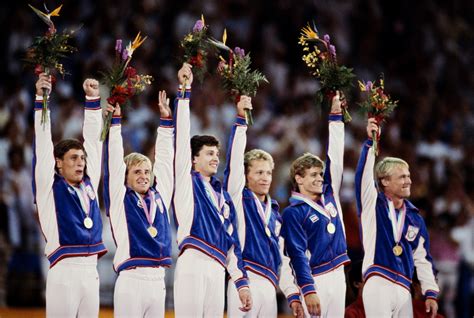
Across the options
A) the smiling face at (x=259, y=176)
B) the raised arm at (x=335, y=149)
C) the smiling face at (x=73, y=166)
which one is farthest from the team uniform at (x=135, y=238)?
the raised arm at (x=335, y=149)

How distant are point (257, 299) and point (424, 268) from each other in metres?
1.56

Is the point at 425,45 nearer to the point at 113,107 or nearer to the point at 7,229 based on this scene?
the point at 7,229

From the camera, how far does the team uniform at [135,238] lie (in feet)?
28.9

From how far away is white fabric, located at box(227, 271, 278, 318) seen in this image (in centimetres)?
907

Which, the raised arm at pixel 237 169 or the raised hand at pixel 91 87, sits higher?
the raised hand at pixel 91 87

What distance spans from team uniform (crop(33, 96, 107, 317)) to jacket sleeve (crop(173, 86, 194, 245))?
0.68 m

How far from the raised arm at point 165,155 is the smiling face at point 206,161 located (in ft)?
0.85

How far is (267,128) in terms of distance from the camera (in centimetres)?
1434

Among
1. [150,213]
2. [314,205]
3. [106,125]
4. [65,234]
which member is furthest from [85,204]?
[314,205]

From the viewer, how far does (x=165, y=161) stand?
9.11 metres

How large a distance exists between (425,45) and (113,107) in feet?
28.1

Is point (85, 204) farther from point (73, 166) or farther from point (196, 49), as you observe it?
point (196, 49)

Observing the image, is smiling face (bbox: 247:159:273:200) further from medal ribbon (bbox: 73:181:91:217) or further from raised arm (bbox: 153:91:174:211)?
medal ribbon (bbox: 73:181:91:217)

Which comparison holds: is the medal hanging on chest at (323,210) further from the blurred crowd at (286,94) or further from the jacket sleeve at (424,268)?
the blurred crowd at (286,94)
